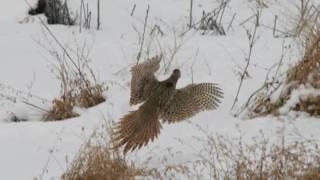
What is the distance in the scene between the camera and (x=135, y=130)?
12.9 feet

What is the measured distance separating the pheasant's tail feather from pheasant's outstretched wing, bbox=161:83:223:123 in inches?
5.1

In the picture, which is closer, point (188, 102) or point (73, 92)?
point (188, 102)

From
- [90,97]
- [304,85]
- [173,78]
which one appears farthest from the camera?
[90,97]

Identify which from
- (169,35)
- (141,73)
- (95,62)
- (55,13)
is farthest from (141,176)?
(55,13)

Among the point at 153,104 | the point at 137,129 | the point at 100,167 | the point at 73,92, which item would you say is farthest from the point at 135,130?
the point at 73,92

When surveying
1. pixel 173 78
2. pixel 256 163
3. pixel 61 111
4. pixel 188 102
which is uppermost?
pixel 173 78

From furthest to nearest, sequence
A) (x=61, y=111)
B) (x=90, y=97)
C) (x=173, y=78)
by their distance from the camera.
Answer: (x=90, y=97) → (x=61, y=111) → (x=173, y=78)

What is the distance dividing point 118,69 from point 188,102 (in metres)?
1.50

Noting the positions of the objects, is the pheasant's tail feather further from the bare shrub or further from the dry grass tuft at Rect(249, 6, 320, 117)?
the bare shrub

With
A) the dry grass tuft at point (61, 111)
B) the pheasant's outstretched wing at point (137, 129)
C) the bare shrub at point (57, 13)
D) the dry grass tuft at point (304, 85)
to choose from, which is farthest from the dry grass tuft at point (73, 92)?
the bare shrub at point (57, 13)

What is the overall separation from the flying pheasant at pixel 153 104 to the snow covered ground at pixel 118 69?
0.16 metres

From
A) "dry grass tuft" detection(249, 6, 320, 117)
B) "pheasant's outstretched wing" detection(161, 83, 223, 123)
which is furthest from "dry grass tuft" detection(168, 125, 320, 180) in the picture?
"dry grass tuft" detection(249, 6, 320, 117)

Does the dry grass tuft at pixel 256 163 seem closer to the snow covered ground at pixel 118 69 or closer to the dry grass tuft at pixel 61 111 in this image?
the snow covered ground at pixel 118 69

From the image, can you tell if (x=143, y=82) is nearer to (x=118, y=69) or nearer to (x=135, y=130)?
(x=135, y=130)
